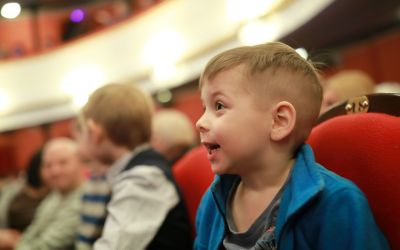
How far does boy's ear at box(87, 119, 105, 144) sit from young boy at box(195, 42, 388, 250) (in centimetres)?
77

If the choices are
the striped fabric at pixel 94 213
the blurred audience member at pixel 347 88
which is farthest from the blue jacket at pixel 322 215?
the blurred audience member at pixel 347 88

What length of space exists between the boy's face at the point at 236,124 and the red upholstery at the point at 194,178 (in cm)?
48

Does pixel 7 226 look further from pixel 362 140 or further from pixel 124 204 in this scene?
pixel 362 140

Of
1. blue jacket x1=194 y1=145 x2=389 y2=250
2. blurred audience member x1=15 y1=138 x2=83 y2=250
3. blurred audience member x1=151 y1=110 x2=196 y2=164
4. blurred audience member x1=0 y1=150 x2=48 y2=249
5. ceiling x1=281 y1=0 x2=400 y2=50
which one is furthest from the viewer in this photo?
ceiling x1=281 y1=0 x2=400 y2=50

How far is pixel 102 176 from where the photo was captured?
5.54 ft

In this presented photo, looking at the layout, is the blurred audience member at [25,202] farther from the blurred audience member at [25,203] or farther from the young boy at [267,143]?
the young boy at [267,143]

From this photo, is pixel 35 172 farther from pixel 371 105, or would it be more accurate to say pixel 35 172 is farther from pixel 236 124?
pixel 371 105

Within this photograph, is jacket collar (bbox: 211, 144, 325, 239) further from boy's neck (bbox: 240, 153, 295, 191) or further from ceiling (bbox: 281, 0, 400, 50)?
ceiling (bbox: 281, 0, 400, 50)

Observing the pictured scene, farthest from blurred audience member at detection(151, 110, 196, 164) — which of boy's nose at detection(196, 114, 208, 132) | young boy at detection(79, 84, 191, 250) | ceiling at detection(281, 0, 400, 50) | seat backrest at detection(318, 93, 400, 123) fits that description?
ceiling at detection(281, 0, 400, 50)

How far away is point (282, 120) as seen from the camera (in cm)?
95

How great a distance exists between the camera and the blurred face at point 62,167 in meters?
2.43

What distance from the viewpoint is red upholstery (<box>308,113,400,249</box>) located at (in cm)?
88

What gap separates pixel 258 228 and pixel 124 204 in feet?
2.08

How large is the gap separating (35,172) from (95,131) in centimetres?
148
